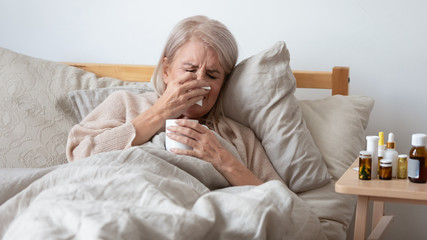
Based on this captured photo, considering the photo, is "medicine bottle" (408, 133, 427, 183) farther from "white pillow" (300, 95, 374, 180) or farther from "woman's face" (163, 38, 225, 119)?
"woman's face" (163, 38, 225, 119)

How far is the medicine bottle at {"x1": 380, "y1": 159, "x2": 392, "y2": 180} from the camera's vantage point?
54.4 inches

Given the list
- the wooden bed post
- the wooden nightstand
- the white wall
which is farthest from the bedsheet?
the white wall

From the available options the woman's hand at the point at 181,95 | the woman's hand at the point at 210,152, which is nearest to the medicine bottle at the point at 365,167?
the woman's hand at the point at 210,152

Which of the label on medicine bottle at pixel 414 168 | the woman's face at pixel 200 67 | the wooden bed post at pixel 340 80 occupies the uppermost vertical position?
the woman's face at pixel 200 67

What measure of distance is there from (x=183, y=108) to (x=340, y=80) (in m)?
0.59

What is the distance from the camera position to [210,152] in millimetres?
1555

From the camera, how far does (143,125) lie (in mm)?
1645

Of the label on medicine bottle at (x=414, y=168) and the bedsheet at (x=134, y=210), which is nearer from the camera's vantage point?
the bedsheet at (x=134, y=210)

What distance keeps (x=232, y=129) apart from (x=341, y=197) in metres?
0.37

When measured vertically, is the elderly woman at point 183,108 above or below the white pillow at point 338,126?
above

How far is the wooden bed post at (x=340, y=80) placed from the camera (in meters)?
1.95

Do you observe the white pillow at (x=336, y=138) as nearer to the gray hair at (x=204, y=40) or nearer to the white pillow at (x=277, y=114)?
the white pillow at (x=277, y=114)

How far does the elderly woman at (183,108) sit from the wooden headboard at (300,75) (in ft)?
1.06

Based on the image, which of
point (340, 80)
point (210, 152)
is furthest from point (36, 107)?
point (340, 80)
